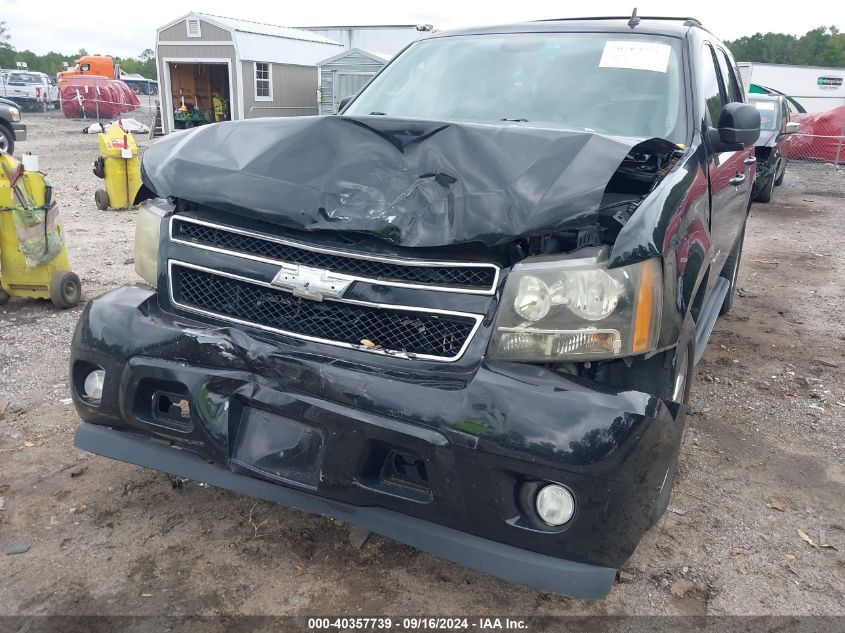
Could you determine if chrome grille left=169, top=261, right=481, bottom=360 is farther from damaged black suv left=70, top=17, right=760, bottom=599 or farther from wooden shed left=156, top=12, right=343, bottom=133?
wooden shed left=156, top=12, right=343, bottom=133

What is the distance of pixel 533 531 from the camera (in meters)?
1.95

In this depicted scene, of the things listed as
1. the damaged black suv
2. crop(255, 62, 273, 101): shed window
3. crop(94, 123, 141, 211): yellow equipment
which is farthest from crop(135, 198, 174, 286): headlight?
crop(255, 62, 273, 101): shed window

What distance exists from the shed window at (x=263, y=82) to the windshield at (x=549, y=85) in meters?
22.0

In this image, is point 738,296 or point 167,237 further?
point 738,296

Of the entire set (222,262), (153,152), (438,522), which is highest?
(153,152)

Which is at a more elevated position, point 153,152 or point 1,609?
point 153,152

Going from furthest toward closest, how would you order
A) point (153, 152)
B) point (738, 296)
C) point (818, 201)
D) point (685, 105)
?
point (818, 201) < point (738, 296) < point (685, 105) < point (153, 152)

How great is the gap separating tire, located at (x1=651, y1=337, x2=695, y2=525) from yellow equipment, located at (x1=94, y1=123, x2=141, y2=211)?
853 cm

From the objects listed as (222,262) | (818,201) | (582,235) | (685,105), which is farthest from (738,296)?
(818,201)

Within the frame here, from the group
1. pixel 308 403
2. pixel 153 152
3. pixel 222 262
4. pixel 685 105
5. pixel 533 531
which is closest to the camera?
pixel 533 531

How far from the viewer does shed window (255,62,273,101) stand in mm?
24047

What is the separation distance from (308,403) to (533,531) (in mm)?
740

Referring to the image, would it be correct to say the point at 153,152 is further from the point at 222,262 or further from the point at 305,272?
the point at 305,272

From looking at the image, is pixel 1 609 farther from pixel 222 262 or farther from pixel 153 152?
pixel 153 152
